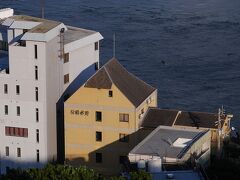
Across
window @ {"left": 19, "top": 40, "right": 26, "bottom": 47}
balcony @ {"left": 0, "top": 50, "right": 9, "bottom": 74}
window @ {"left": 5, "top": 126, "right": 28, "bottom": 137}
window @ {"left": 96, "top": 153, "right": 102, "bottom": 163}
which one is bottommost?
window @ {"left": 96, "top": 153, "right": 102, "bottom": 163}

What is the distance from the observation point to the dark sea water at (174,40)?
21141mm

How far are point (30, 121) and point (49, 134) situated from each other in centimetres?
39

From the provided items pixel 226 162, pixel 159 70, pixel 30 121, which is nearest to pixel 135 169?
pixel 226 162

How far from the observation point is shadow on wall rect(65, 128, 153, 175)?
47.5 ft

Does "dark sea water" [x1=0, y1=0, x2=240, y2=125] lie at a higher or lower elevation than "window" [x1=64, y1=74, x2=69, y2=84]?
lower

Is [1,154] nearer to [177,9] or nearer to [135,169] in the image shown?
[135,169]

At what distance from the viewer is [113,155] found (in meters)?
14.6

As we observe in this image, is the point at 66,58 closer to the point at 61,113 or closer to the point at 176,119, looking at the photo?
the point at 61,113

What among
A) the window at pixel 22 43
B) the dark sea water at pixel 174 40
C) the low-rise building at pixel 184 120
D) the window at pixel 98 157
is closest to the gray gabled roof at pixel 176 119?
the low-rise building at pixel 184 120

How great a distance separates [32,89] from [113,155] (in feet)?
5.64

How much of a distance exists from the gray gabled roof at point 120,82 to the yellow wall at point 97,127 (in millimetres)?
94

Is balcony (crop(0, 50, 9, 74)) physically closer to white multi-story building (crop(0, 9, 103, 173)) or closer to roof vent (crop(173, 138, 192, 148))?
white multi-story building (crop(0, 9, 103, 173))

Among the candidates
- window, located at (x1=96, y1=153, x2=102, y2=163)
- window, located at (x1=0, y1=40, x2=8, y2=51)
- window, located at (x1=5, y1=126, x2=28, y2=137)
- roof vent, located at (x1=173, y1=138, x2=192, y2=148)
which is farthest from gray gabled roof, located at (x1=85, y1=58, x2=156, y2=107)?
window, located at (x1=0, y1=40, x2=8, y2=51)

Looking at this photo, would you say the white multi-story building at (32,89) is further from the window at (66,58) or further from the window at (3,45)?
the window at (3,45)
